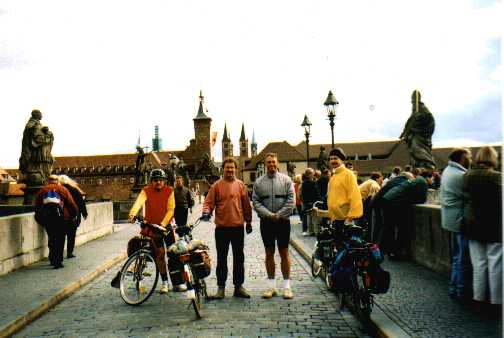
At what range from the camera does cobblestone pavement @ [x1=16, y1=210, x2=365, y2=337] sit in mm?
5512

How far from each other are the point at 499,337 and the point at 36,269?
25.5 ft

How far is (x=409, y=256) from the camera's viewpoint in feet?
32.4

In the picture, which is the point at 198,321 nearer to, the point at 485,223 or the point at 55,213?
the point at 485,223

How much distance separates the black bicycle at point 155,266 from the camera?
646cm

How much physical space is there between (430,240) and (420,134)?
5.78 metres

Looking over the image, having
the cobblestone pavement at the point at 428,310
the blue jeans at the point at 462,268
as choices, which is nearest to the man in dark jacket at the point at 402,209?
the cobblestone pavement at the point at 428,310

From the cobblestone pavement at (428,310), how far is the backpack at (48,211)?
6.02 meters

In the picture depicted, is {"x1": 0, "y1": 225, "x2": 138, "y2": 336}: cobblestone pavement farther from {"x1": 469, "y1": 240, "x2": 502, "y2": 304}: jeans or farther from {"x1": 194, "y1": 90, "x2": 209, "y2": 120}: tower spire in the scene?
{"x1": 194, "y1": 90, "x2": 209, "y2": 120}: tower spire

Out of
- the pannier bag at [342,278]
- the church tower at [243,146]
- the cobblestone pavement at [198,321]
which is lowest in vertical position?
A: the cobblestone pavement at [198,321]

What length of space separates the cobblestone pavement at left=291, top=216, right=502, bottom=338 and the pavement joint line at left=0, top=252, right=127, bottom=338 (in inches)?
156

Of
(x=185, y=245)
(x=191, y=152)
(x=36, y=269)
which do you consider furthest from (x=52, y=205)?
(x=191, y=152)

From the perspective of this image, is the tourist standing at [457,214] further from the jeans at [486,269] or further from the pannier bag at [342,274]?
the pannier bag at [342,274]

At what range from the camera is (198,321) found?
5.95 meters

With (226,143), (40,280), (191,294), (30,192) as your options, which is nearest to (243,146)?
(226,143)
